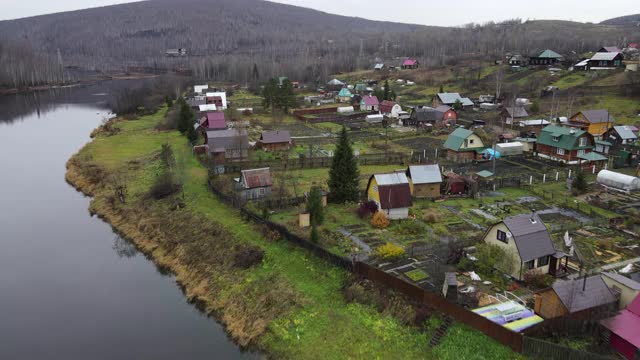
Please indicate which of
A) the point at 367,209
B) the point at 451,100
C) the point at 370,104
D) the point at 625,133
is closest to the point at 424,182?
the point at 367,209

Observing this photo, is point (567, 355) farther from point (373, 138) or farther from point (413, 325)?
point (373, 138)

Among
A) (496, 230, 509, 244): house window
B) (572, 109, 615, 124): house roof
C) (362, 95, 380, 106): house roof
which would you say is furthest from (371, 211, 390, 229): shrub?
(362, 95, 380, 106): house roof

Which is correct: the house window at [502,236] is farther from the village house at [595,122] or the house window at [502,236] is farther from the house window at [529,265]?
the village house at [595,122]

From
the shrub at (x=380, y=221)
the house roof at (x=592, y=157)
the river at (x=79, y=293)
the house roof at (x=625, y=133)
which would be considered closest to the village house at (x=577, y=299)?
the shrub at (x=380, y=221)

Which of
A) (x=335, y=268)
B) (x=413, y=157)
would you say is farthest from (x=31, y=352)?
(x=413, y=157)

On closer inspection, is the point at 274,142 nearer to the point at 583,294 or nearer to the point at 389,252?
the point at 389,252

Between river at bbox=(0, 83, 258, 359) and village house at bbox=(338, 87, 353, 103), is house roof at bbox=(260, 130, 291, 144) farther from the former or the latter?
village house at bbox=(338, 87, 353, 103)
